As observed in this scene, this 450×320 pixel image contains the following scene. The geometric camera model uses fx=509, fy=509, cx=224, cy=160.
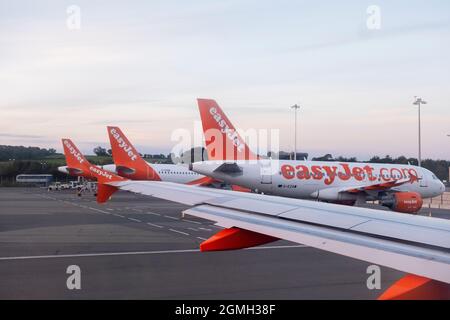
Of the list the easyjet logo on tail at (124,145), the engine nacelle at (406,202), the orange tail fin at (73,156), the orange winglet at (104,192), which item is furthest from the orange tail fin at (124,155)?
the orange winglet at (104,192)

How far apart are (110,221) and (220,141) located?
7202 millimetres

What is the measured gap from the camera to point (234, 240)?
18.2 feet

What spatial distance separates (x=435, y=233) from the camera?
168 inches

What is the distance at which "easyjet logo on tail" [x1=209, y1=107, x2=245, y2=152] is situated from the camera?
995 inches

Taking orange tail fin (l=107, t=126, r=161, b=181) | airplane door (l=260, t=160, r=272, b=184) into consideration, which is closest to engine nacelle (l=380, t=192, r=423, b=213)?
airplane door (l=260, t=160, r=272, b=184)

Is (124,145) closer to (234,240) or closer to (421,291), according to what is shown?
(234,240)

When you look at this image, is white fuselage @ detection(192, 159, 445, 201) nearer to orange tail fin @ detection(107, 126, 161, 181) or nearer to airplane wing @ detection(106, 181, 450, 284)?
orange tail fin @ detection(107, 126, 161, 181)

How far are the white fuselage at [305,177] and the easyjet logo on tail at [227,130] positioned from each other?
927 millimetres

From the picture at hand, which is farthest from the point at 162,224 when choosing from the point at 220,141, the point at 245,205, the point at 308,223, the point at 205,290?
the point at 308,223

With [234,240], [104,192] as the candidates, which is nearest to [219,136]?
[104,192]

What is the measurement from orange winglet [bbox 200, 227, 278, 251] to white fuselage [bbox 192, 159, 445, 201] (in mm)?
19594
